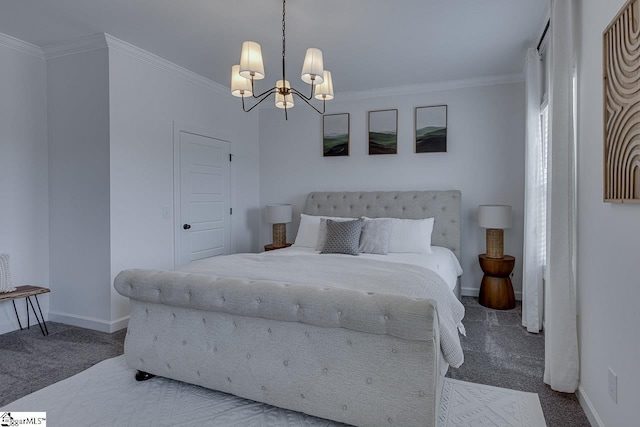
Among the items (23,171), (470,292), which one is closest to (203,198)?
(23,171)

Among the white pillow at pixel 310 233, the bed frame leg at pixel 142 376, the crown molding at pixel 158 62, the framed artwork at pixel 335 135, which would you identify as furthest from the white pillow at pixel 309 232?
the bed frame leg at pixel 142 376

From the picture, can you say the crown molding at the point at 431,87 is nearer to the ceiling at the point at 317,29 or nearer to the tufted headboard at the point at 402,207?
the ceiling at the point at 317,29

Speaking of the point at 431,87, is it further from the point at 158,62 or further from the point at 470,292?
the point at 158,62

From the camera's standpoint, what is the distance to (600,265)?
183 cm

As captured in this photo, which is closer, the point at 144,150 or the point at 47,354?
the point at 47,354

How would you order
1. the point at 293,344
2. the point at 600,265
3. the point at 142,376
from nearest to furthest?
1. the point at 600,265
2. the point at 293,344
3. the point at 142,376

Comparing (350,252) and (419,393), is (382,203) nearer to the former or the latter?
(350,252)

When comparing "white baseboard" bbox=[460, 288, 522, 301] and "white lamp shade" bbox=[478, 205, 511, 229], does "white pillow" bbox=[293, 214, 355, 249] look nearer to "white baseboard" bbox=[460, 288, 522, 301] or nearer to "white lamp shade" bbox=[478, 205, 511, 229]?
"white lamp shade" bbox=[478, 205, 511, 229]

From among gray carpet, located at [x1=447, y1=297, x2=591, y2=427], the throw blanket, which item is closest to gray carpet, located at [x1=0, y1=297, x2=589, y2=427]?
gray carpet, located at [x1=447, y1=297, x2=591, y2=427]

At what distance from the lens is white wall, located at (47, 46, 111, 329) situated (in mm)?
3377

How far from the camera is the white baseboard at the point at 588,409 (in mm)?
1848

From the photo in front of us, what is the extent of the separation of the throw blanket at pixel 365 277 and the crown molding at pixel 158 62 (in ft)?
7.31

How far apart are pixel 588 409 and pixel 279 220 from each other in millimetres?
3646

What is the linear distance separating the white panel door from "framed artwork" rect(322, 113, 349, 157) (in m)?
1.35
